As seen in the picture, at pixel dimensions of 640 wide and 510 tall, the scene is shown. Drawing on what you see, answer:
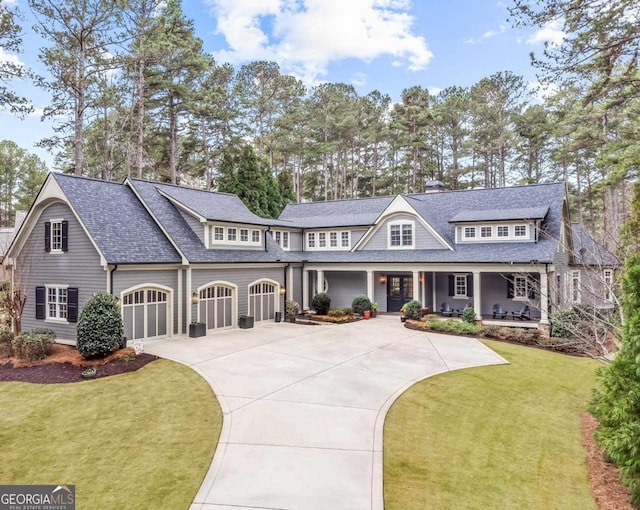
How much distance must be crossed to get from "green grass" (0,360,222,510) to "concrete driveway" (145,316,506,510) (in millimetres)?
455

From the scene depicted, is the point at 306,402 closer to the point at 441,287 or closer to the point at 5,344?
the point at 5,344

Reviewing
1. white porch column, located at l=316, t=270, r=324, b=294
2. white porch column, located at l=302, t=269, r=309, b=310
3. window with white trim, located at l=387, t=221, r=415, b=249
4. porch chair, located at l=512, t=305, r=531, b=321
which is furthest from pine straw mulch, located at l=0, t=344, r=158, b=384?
porch chair, located at l=512, t=305, r=531, b=321

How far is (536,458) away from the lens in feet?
22.4

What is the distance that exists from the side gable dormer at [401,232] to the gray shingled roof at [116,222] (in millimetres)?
11837

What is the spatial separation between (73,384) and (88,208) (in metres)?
7.25

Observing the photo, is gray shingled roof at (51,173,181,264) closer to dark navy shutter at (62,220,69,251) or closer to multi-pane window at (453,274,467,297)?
dark navy shutter at (62,220,69,251)

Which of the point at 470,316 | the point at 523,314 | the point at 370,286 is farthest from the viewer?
the point at 370,286

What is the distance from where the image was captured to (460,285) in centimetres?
2183

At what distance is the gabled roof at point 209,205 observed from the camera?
1753 centimetres

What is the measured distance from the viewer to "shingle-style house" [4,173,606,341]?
14.7 metres

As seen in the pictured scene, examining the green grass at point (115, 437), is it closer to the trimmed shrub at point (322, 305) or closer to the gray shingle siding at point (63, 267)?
the gray shingle siding at point (63, 267)

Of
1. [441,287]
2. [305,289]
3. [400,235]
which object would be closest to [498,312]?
[441,287]

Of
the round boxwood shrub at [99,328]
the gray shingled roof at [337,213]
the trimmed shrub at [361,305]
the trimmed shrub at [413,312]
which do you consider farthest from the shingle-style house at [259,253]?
the round boxwood shrub at [99,328]

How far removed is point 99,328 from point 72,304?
3293 mm
